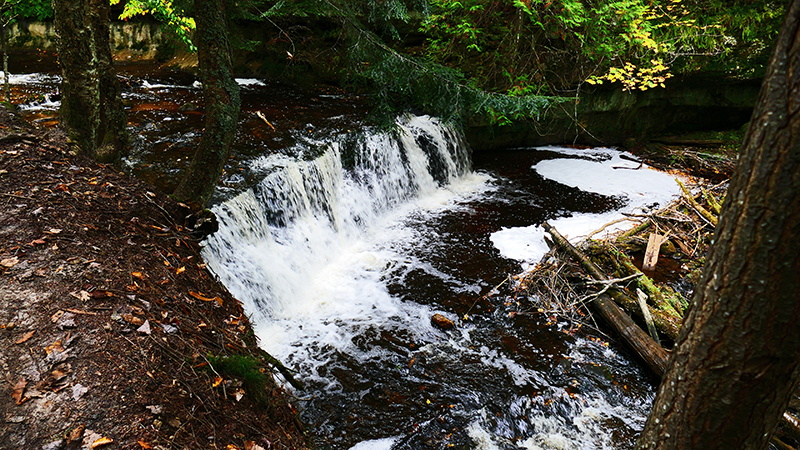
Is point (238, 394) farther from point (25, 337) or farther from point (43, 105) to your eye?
point (43, 105)

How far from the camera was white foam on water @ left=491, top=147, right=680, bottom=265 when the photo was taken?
24.3 feet

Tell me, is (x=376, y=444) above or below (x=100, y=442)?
below

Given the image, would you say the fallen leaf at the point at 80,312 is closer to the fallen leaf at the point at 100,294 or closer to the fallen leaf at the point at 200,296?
the fallen leaf at the point at 100,294

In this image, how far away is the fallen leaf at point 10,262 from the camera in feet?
9.68

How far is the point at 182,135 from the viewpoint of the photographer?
736 cm

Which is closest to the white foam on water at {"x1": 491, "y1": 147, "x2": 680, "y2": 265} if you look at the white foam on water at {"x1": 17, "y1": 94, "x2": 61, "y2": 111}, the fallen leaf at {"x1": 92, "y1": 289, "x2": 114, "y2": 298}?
the fallen leaf at {"x1": 92, "y1": 289, "x2": 114, "y2": 298}

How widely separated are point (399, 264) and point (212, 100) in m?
3.68

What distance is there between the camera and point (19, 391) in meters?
2.23

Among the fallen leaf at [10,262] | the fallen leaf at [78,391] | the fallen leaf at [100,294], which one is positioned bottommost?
the fallen leaf at [78,391]

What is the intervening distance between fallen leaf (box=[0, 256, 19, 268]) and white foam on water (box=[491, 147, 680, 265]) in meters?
6.02

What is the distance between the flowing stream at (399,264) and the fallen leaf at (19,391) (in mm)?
2279

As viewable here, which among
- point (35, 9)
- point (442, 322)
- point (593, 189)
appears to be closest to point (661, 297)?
point (442, 322)

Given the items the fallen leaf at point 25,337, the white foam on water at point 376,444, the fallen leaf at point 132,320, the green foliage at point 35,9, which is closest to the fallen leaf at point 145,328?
the fallen leaf at point 132,320

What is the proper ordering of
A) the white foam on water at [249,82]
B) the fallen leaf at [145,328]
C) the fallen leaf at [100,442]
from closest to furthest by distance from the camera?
the fallen leaf at [100,442], the fallen leaf at [145,328], the white foam on water at [249,82]
